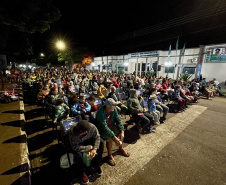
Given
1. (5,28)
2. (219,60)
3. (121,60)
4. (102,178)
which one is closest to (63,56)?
(121,60)

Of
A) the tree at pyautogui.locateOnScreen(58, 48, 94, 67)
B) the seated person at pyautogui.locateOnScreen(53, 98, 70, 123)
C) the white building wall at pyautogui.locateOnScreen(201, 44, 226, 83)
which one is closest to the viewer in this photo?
the seated person at pyautogui.locateOnScreen(53, 98, 70, 123)

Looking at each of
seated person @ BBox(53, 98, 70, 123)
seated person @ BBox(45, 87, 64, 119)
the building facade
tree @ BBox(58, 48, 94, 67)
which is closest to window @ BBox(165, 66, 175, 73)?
the building facade

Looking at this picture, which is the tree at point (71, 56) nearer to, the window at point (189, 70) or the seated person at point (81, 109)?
the window at point (189, 70)

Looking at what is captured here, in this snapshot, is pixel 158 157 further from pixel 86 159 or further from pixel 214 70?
pixel 214 70

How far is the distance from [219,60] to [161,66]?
27.1ft

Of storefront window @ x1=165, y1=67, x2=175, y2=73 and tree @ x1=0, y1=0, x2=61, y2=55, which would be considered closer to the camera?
tree @ x1=0, y1=0, x2=61, y2=55

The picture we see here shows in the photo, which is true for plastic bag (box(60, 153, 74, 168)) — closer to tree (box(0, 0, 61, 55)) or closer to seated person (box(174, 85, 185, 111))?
seated person (box(174, 85, 185, 111))

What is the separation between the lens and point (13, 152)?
334cm

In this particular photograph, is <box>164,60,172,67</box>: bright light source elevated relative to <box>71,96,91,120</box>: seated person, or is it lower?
elevated

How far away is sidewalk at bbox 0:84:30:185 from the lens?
259 centimetres

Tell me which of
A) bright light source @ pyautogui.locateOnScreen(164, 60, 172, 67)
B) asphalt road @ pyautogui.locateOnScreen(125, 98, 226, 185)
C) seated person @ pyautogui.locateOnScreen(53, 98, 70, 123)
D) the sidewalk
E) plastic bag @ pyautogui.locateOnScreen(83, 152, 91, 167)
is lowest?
asphalt road @ pyautogui.locateOnScreen(125, 98, 226, 185)

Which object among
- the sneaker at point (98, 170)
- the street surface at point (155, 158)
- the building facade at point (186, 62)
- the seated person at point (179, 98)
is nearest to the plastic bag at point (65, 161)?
the street surface at point (155, 158)

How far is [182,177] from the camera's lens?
9.60ft

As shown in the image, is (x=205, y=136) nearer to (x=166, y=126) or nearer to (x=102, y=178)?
(x=166, y=126)
